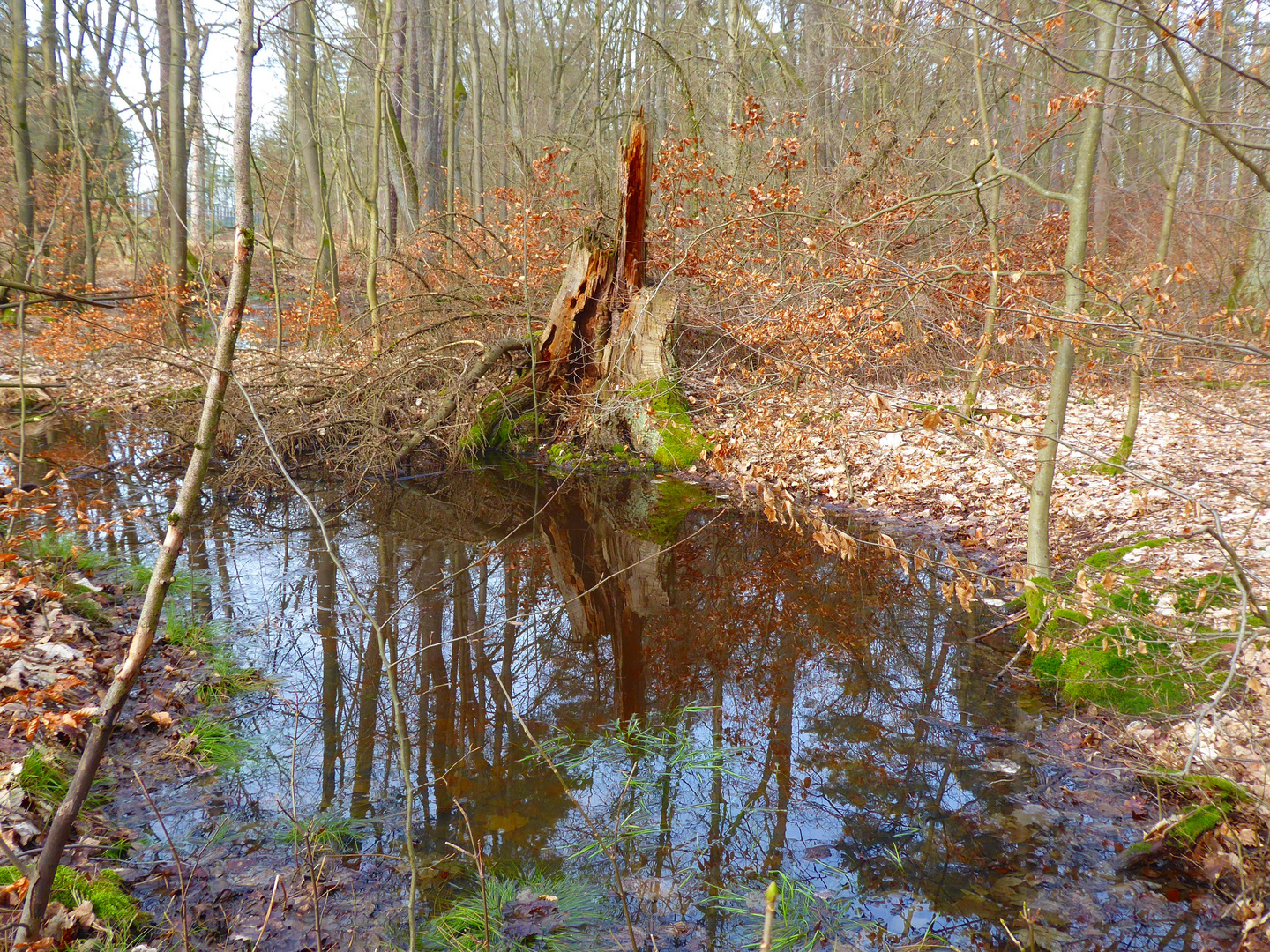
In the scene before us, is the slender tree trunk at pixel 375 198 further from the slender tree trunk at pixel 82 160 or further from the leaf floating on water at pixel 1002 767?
the leaf floating on water at pixel 1002 767

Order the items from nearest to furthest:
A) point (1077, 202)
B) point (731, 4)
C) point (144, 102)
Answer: point (1077, 202) < point (144, 102) < point (731, 4)

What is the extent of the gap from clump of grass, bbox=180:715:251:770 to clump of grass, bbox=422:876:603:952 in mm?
1641

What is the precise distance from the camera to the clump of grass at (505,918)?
2852 mm

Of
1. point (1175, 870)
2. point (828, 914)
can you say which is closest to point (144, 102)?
point (828, 914)

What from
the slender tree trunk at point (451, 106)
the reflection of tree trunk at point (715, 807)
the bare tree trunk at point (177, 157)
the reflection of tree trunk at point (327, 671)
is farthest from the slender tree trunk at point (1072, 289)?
the slender tree trunk at point (451, 106)

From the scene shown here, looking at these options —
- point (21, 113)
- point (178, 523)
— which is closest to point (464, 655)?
point (178, 523)

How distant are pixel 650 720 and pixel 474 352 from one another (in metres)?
7.15

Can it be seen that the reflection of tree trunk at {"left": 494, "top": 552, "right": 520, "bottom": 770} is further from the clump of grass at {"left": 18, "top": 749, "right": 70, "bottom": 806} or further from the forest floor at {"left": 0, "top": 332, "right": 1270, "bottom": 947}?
the clump of grass at {"left": 18, "top": 749, "right": 70, "bottom": 806}

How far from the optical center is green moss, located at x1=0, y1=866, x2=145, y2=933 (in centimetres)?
265

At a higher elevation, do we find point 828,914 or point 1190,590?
point 1190,590

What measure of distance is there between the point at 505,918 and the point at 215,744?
6.51 feet

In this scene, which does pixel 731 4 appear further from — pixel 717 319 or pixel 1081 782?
pixel 1081 782

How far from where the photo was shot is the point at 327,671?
4.95 meters

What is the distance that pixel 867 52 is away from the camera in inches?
489
